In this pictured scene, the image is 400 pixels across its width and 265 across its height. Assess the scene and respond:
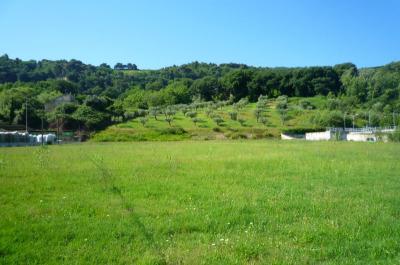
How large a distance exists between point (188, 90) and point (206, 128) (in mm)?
72034

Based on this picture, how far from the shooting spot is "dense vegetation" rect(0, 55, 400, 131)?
310 feet

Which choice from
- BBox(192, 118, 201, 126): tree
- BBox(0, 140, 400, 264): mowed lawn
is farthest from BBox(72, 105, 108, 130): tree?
BBox(0, 140, 400, 264): mowed lawn

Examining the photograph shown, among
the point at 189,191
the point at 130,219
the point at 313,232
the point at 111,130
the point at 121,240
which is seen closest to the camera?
the point at 121,240

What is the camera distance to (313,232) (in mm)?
7723

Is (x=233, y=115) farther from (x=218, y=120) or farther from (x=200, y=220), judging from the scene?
(x=200, y=220)

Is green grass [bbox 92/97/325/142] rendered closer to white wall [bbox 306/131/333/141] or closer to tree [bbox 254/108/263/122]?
tree [bbox 254/108/263/122]

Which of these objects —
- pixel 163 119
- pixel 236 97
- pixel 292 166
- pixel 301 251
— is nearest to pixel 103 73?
pixel 236 97

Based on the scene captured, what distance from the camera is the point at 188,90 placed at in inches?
6058

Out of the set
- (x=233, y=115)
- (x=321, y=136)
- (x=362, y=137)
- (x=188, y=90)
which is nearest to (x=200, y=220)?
(x=362, y=137)

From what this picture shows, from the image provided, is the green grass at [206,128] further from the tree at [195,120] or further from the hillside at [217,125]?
the tree at [195,120]

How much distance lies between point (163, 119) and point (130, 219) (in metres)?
86.0

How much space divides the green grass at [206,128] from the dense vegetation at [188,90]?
4.52m

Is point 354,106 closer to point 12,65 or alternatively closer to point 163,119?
point 163,119

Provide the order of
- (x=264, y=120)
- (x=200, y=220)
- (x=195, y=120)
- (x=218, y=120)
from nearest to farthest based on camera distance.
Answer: (x=200, y=220), (x=195, y=120), (x=218, y=120), (x=264, y=120)
